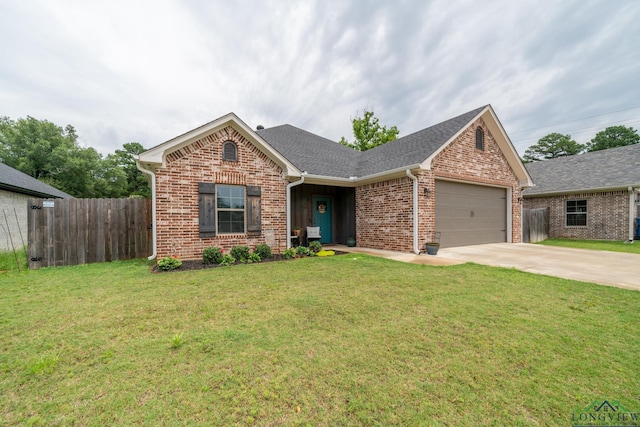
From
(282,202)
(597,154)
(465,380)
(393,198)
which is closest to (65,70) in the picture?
(282,202)

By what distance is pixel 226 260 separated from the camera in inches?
269

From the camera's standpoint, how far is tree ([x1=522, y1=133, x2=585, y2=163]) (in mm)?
39375

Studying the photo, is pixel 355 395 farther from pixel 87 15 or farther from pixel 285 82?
pixel 285 82

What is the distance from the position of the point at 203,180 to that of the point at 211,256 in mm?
2255

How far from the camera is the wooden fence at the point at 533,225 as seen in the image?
39.6 feet

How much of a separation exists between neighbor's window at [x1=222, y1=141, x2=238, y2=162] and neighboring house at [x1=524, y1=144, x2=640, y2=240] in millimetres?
17032

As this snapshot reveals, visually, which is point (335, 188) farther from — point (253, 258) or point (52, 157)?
point (52, 157)

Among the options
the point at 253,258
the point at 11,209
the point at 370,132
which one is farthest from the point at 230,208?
the point at 370,132

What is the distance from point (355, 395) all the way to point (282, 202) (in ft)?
23.4

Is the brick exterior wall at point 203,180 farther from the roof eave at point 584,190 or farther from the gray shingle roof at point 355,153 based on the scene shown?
the roof eave at point 584,190

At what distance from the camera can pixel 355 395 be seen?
6.22ft

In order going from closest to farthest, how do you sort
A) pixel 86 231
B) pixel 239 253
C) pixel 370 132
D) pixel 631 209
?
pixel 86 231 < pixel 239 253 < pixel 631 209 < pixel 370 132

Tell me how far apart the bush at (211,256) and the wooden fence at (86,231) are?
2.34 meters

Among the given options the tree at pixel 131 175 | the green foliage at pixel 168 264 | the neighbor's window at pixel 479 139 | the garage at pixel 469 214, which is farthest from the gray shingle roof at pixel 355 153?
the tree at pixel 131 175
